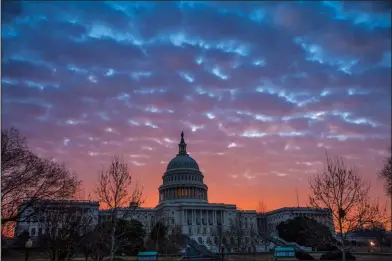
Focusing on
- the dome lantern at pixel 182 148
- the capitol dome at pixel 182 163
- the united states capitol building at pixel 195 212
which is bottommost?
the united states capitol building at pixel 195 212

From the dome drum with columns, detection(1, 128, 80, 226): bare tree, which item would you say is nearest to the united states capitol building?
the dome drum with columns

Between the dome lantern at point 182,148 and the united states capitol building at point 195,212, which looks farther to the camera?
the dome lantern at point 182,148

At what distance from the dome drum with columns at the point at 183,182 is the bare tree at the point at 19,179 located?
110 metres

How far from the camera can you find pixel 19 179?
2477 cm

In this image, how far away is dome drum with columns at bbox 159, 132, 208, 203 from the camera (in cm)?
14062

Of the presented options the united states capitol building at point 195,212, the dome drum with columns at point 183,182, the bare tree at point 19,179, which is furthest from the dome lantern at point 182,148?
the bare tree at point 19,179

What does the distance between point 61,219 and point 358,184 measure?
95.5ft

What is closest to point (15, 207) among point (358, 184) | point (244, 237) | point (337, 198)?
point (337, 198)

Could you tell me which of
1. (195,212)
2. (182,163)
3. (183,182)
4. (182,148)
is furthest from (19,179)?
(182,148)

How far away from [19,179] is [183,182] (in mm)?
117485

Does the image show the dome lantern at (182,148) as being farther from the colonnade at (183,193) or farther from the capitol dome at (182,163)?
the colonnade at (183,193)

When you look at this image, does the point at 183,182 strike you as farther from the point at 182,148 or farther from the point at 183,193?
the point at 182,148

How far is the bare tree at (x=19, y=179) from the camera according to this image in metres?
24.1

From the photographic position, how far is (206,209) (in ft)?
429
